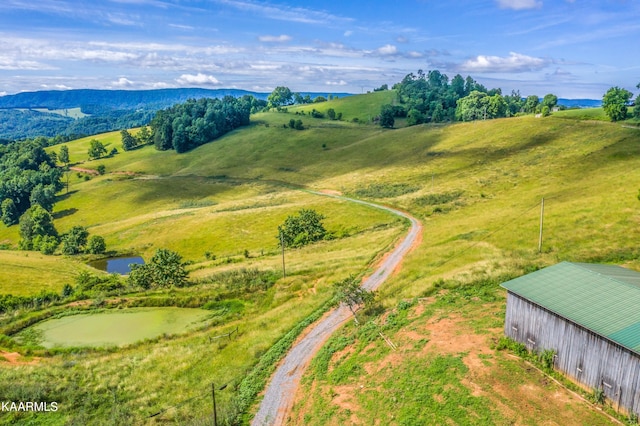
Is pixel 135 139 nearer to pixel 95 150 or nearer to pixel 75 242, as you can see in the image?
pixel 95 150

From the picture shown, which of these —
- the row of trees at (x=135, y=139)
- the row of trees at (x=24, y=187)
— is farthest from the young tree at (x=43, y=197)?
the row of trees at (x=135, y=139)

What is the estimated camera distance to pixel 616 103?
106438mm

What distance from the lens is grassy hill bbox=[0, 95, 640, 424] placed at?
2823cm

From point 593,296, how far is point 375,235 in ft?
130

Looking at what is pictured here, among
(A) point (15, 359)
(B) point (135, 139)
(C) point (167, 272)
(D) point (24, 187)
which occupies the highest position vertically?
(B) point (135, 139)

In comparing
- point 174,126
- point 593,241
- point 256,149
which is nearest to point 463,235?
point 593,241

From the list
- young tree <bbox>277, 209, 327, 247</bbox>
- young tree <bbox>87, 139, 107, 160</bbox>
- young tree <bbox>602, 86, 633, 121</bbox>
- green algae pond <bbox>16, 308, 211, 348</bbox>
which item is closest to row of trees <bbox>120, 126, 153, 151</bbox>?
young tree <bbox>87, 139, 107, 160</bbox>

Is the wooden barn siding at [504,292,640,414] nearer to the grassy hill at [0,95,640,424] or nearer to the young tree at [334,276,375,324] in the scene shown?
the grassy hill at [0,95,640,424]

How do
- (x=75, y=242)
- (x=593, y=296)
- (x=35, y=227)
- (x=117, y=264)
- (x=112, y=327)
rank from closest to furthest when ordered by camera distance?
(x=593, y=296) < (x=112, y=327) < (x=117, y=264) < (x=75, y=242) < (x=35, y=227)

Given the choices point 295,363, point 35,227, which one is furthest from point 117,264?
point 295,363

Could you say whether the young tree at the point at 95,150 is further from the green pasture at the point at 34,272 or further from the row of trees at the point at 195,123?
the green pasture at the point at 34,272

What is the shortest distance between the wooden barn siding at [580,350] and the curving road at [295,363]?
48.9 ft

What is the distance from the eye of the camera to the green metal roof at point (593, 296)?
2235cm

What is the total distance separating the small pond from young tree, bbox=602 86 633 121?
11729cm
